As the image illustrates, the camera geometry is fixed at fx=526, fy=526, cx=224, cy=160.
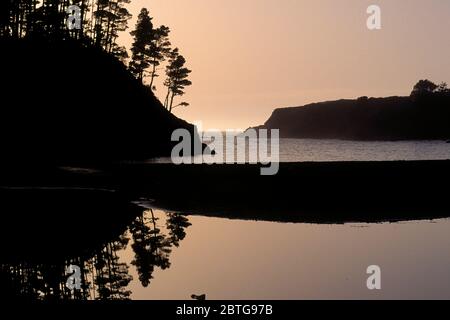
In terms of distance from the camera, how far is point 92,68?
246 ft

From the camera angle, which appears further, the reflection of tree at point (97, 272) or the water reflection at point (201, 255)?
the water reflection at point (201, 255)

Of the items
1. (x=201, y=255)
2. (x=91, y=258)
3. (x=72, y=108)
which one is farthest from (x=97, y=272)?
(x=72, y=108)

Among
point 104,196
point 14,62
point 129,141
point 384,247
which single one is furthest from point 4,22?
point 384,247

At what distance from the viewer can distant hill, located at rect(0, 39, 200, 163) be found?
58281mm

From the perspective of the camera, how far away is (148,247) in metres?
18.6

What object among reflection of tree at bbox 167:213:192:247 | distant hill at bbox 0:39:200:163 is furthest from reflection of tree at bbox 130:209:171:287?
distant hill at bbox 0:39:200:163

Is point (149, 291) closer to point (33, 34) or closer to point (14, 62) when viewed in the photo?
point (14, 62)

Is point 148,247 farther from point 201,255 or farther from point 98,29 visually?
point 98,29

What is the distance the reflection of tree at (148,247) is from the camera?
607 inches

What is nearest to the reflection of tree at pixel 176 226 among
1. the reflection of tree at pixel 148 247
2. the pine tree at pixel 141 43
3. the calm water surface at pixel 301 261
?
the calm water surface at pixel 301 261

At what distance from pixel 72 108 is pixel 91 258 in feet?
172

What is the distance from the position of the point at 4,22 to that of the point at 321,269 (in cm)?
5838

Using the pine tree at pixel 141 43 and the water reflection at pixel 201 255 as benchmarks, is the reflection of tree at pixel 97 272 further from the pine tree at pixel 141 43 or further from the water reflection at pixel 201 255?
the pine tree at pixel 141 43
